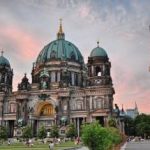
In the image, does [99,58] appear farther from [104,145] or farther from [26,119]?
[104,145]

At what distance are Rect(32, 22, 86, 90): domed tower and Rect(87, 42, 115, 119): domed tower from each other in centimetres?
864

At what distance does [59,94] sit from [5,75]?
21.2 metres

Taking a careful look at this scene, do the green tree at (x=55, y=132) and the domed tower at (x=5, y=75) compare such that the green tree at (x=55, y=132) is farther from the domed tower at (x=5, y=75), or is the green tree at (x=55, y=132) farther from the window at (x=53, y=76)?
the domed tower at (x=5, y=75)

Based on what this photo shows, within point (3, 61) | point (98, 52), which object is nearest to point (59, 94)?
point (98, 52)

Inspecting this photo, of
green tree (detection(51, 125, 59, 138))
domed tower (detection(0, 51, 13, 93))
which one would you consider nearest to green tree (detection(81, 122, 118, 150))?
green tree (detection(51, 125, 59, 138))

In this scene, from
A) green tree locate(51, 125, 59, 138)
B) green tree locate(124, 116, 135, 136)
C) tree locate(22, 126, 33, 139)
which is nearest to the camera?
tree locate(22, 126, 33, 139)

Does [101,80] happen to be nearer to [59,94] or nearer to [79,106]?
[79,106]

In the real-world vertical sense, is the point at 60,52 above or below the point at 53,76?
above

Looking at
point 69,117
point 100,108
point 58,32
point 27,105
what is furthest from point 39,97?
point 58,32

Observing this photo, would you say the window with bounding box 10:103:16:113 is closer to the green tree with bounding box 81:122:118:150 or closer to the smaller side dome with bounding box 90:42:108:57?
the smaller side dome with bounding box 90:42:108:57

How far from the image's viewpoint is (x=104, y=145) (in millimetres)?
30297

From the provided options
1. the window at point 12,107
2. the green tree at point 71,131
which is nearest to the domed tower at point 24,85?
the window at point 12,107

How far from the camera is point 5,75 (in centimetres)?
10625

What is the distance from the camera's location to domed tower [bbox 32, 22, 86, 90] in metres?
102
